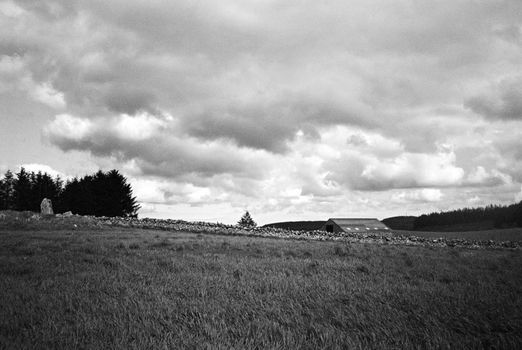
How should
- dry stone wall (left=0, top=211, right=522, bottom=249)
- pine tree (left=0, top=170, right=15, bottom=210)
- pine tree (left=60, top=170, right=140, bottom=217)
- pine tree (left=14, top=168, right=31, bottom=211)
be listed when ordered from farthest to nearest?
pine tree (left=0, top=170, right=15, bottom=210) → pine tree (left=14, top=168, right=31, bottom=211) → pine tree (left=60, top=170, right=140, bottom=217) → dry stone wall (left=0, top=211, right=522, bottom=249)

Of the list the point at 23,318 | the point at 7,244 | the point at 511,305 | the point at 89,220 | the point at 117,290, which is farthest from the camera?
the point at 89,220

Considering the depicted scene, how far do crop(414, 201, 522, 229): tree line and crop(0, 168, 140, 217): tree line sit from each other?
238 feet

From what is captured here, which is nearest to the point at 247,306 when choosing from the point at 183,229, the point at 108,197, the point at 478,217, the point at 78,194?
the point at 183,229

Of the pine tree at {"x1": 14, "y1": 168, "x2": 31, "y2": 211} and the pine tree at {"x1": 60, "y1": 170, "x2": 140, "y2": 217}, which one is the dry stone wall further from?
the pine tree at {"x1": 14, "y1": 168, "x2": 31, "y2": 211}

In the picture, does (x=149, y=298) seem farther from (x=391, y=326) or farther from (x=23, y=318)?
(x=391, y=326)

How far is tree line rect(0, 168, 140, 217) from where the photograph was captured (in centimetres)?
5219

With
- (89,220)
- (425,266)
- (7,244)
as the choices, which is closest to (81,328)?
(425,266)

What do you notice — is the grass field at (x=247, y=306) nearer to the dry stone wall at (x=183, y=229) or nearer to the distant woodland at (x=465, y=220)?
the dry stone wall at (x=183, y=229)

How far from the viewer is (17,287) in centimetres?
628

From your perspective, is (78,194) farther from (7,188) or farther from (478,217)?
(478,217)

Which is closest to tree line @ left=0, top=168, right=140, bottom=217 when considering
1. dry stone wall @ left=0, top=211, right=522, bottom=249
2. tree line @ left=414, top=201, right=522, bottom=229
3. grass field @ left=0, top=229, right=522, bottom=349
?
dry stone wall @ left=0, top=211, right=522, bottom=249

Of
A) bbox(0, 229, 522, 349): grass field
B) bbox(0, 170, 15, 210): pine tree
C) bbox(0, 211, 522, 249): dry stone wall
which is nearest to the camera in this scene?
bbox(0, 229, 522, 349): grass field

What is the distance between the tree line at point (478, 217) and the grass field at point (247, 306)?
240 ft

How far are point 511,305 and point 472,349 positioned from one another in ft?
7.96
